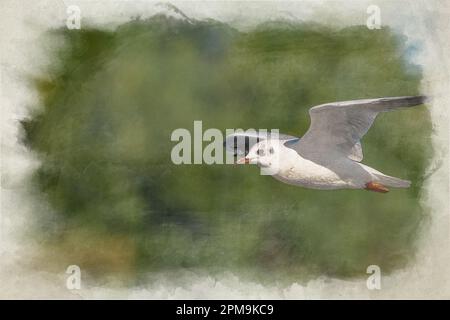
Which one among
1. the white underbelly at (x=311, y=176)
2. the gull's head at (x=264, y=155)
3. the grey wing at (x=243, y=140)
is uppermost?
the grey wing at (x=243, y=140)

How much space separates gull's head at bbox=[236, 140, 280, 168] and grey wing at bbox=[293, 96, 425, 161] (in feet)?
0.31

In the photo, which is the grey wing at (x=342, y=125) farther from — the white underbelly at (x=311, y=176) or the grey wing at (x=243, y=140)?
the grey wing at (x=243, y=140)

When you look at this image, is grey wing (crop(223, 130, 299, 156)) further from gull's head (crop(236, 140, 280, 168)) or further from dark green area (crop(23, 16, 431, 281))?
dark green area (crop(23, 16, 431, 281))

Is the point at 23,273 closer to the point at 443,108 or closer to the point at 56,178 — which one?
the point at 56,178

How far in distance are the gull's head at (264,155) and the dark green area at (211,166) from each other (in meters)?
0.63

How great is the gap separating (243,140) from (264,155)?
0.98 ft

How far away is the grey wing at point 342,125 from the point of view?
9.61ft

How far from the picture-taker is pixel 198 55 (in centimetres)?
414

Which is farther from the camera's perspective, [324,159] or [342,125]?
[324,159]

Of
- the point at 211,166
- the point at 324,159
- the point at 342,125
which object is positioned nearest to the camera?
the point at 342,125

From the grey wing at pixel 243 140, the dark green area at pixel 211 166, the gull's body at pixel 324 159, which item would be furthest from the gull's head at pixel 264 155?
the dark green area at pixel 211 166

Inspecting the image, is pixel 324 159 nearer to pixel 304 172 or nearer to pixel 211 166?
pixel 304 172

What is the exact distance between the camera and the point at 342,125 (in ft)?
10.5

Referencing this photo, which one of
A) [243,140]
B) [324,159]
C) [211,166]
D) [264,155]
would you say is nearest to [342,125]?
[324,159]
